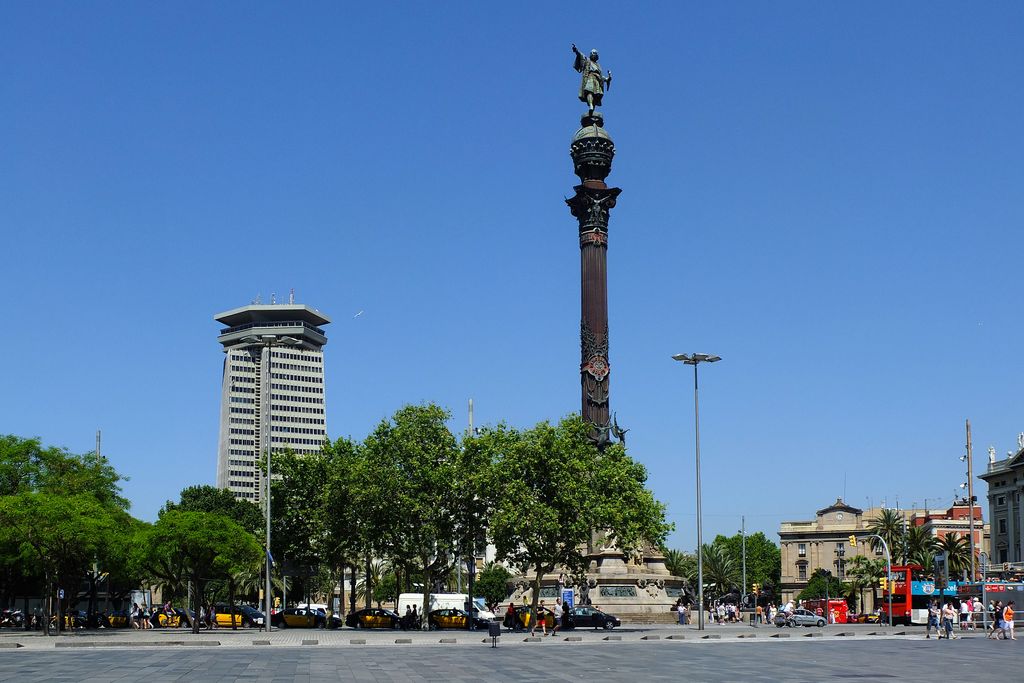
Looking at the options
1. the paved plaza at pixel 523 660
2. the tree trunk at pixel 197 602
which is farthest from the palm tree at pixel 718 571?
the paved plaza at pixel 523 660

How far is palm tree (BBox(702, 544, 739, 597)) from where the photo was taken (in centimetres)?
13462

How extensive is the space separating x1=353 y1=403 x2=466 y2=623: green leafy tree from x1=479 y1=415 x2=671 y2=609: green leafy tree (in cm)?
330

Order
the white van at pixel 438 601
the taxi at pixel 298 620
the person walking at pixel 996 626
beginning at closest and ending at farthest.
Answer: the person walking at pixel 996 626, the taxi at pixel 298 620, the white van at pixel 438 601

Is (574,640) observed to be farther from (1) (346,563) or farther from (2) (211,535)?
(1) (346,563)

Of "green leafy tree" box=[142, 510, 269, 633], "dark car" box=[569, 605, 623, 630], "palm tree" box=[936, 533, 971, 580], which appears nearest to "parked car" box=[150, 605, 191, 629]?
"green leafy tree" box=[142, 510, 269, 633]

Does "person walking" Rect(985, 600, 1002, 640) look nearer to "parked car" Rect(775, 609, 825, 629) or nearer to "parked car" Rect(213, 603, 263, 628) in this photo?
"parked car" Rect(775, 609, 825, 629)

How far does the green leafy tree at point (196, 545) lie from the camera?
5984 cm

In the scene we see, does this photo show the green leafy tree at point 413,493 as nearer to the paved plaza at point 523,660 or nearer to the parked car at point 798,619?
the paved plaza at point 523,660

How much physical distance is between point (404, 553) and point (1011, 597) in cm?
3764

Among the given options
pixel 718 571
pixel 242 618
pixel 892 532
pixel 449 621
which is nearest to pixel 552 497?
pixel 449 621

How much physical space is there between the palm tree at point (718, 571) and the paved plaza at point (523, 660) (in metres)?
84.7

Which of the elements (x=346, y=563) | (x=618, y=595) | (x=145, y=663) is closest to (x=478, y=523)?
(x=618, y=595)

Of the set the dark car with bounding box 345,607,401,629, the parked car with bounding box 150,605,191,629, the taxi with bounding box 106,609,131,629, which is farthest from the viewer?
the parked car with bounding box 150,605,191,629

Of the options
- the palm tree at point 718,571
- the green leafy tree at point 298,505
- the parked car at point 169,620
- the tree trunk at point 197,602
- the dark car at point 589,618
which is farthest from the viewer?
the palm tree at point 718,571
